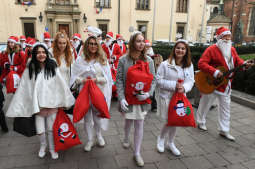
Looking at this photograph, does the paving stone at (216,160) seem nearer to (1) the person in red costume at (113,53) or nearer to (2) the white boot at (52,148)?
(2) the white boot at (52,148)

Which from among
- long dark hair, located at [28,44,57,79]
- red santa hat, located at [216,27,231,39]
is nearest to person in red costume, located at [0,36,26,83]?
long dark hair, located at [28,44,57,79]

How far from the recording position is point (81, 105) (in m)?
2.74

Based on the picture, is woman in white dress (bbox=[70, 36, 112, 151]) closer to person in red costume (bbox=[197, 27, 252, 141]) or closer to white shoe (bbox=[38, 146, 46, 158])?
white shoe (bbox=[38, 146, 46, 158])

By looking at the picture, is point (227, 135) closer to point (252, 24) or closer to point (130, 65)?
point (130, 65)

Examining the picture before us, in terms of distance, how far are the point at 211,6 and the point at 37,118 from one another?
53.0m

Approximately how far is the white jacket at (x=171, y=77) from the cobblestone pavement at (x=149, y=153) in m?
1.04

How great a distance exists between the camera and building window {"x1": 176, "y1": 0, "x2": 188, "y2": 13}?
87.8 feet

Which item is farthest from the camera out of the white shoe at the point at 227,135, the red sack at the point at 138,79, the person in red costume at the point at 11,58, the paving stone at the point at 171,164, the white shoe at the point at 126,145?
the person in red costume at the point at 11,58

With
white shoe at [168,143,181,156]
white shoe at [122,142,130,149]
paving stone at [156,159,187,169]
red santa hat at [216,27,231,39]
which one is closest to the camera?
paving stone at [156,159,187,169]

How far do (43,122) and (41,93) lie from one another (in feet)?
1.50

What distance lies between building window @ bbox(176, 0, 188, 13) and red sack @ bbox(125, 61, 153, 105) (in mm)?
27246

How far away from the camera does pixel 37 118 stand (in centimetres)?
274

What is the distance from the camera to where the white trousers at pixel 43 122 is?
274 cm

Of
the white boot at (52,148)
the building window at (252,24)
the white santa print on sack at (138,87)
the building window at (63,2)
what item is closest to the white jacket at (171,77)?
the white santa print on sack at (138,87)
